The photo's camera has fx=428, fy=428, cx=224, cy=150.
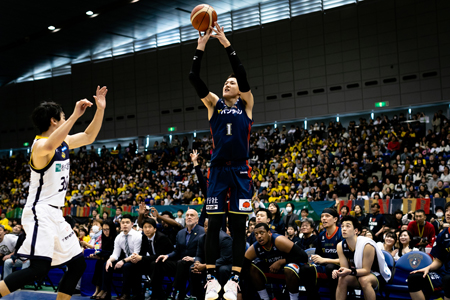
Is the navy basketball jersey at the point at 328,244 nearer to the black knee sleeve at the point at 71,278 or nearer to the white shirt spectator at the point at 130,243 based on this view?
the white shirt spectator at the point at 130,243

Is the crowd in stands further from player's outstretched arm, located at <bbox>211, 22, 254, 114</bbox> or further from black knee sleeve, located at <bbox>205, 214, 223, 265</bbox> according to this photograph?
player's outstretched arm, located at <bbox>211, 22, 254, 114</bbox>

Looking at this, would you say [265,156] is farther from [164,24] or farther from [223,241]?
[223,241]

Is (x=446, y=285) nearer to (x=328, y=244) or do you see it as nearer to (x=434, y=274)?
(x=434, y=274)

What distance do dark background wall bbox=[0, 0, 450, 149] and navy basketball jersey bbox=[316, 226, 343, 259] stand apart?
60.8 feet

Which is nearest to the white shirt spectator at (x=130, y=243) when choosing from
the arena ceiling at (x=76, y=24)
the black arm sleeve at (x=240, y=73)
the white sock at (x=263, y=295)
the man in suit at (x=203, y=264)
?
the man in suit at (x=203, y=264)

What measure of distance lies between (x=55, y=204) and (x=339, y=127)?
21.1m

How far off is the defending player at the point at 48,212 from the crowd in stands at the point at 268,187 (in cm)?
268

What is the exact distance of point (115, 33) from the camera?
30203 mm

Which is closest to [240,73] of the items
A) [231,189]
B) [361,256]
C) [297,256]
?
[231,189]

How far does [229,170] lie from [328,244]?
12.6 ft

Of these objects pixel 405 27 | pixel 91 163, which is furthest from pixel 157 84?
pixel 405 27

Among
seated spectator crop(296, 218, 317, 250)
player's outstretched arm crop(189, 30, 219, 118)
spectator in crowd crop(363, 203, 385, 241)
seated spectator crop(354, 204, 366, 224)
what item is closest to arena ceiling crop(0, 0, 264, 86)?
seated spectator crop(354, 204, 366, 224)

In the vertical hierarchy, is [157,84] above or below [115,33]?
below

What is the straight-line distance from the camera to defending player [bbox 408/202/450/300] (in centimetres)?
655
